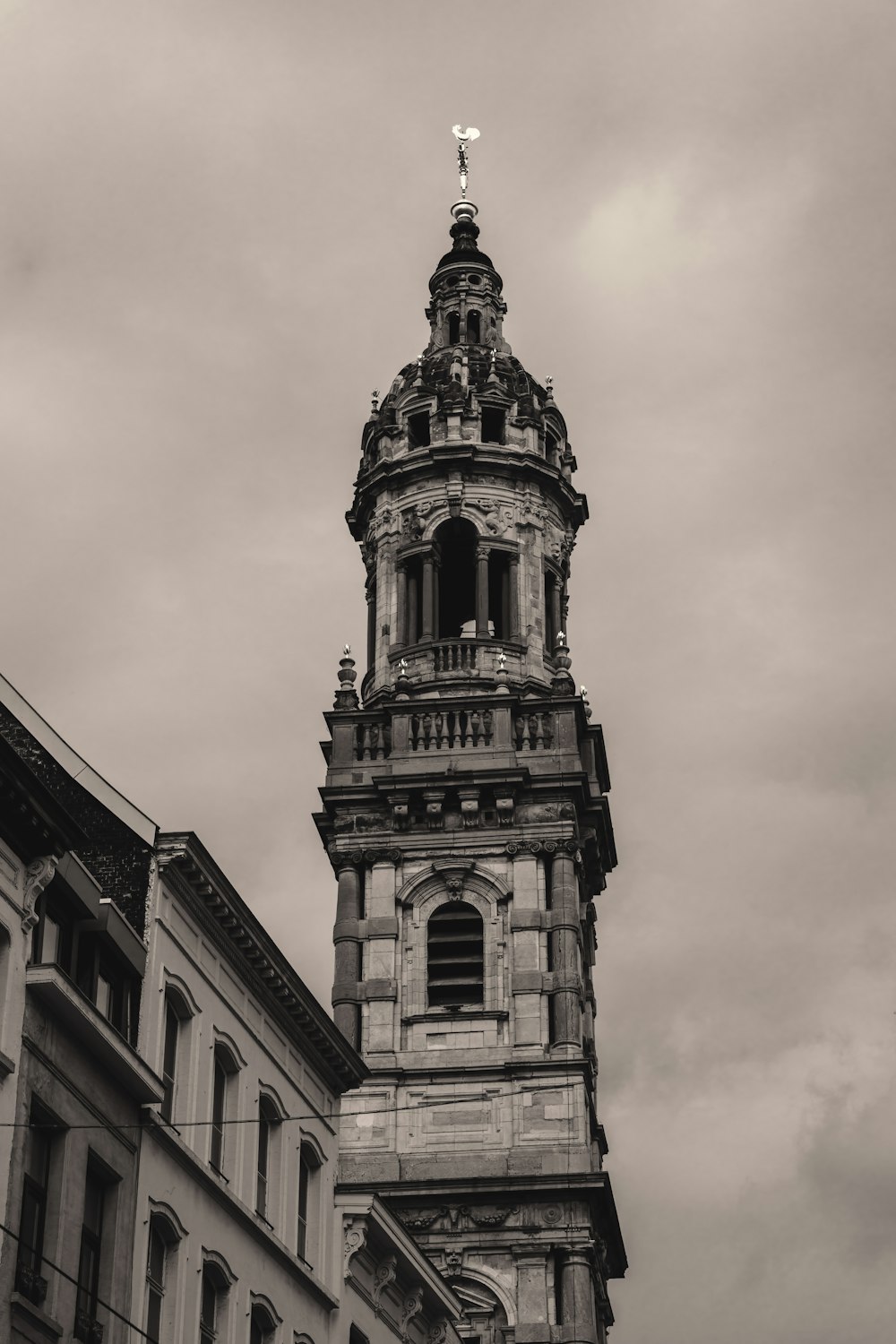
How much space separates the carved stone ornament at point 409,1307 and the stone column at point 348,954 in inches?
518

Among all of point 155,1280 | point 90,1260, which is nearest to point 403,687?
point 155,1280

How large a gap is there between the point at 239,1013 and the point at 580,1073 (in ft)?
69.5

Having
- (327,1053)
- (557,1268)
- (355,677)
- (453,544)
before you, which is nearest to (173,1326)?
(327,1053)

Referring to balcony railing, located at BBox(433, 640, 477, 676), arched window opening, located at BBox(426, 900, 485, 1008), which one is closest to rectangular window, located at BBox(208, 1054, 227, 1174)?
arched window opening, located at BBox(426, 900, 485, 1008)

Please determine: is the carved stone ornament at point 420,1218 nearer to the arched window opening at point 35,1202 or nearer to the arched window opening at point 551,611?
the arched window opening at point 551,611

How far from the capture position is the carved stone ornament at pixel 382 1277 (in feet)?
150

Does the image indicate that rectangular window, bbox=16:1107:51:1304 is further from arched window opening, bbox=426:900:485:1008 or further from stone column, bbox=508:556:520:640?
stone column, bbox=508:556:520:640

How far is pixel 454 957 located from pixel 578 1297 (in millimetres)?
9824

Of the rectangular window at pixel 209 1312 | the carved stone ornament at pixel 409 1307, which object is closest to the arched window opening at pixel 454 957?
the carved stone ornament at pixel 409 1307

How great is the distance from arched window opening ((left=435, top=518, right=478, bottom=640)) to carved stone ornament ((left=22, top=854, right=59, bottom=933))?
1475 inches

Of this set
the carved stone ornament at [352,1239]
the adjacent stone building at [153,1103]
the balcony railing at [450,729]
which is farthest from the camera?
the balcony railing at [450,729]

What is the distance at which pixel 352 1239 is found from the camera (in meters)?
44.1

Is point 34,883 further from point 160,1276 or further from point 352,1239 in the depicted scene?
point 352,1239

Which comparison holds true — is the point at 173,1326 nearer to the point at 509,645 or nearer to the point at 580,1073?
the point at 580,1073
